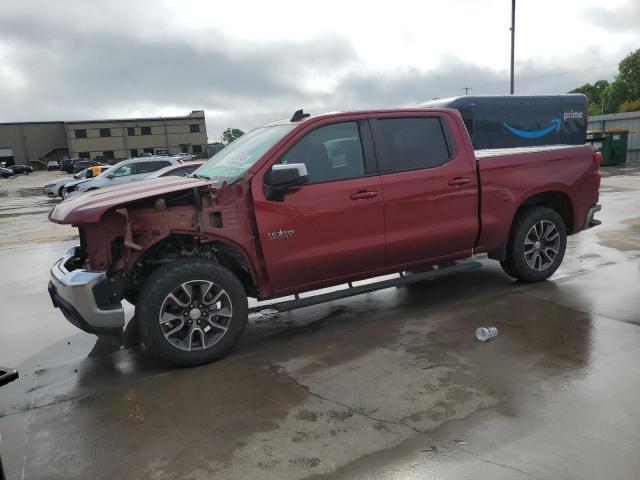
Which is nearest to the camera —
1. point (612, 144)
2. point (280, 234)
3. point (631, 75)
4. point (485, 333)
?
point (280, 234)

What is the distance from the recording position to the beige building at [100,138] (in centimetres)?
7425

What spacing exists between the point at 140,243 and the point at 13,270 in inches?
219

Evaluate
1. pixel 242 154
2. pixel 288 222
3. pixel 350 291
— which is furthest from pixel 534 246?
pixel 242 154

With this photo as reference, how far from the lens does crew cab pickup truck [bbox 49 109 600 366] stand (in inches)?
156

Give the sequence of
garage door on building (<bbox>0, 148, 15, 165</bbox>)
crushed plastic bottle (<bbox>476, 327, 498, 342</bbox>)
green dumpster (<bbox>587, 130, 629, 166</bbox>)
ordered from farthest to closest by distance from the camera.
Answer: garage door on building (<bbox>0, 148, 15, 165</bbox>), green dumpster (<bbox>587, 130, 629, 166</bbox>), crushed plastic bottle (<bbox>476, 327, 498, 342</bbox>)

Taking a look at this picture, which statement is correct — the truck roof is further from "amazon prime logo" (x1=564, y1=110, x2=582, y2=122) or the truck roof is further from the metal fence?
the metal fence

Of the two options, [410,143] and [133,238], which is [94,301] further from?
[410,143]

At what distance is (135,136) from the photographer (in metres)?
75.8

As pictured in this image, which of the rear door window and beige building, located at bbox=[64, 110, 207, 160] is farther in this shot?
beige building, located at bbox=[64, 110, 207, 160]

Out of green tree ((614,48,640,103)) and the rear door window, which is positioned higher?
green tree ((614,48,640,103))

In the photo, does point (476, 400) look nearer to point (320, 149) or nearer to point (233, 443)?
point (233, 443)

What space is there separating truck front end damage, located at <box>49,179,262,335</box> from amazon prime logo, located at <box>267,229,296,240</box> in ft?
0.55

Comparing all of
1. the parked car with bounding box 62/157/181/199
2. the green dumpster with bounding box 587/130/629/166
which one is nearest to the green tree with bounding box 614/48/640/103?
the green dumpster with bounding box 587/130/629/166

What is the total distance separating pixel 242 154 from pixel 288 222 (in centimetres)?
94
